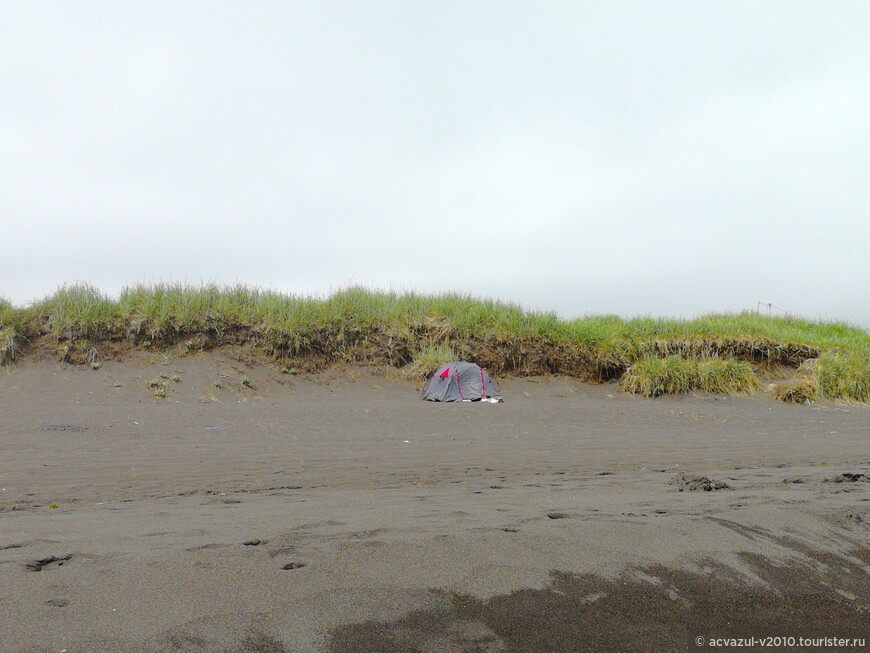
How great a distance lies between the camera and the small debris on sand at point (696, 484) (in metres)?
4.16

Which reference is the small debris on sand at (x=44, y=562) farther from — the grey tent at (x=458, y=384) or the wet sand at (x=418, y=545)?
the grey tent at (x=458, y=384)

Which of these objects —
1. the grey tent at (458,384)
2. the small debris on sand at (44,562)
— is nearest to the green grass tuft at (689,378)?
the grey tent at (458,384)

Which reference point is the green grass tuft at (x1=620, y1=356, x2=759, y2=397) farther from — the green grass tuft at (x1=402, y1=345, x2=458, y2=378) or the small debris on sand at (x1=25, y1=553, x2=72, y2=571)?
the small debris on sand at (x1=25, y1=553, x2=72, y2=571)

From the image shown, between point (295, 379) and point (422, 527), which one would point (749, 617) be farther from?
point (295, 379)

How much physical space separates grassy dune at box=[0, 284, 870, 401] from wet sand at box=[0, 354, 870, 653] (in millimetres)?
5146

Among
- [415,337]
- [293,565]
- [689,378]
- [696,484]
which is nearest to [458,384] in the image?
[415,337]

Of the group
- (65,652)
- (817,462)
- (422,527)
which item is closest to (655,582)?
(422,527)

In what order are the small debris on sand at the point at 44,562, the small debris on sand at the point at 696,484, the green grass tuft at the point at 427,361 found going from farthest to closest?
the green grass tuft at the point at 427,361
the small debris on sand at the point at 696,484
the small debris on sand at the point at 44,562

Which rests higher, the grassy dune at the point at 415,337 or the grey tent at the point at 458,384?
the grassy dune at the point at 415,337

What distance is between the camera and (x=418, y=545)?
2.53 m

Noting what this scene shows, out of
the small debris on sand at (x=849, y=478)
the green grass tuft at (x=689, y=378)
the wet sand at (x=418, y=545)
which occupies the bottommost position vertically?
the wet sand at (x=418, y=545)

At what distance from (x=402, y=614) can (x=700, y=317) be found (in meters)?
15.9

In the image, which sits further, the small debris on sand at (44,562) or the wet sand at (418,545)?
the small debris on sand at (44,562)

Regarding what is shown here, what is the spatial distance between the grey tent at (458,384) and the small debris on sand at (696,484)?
21.3ft
